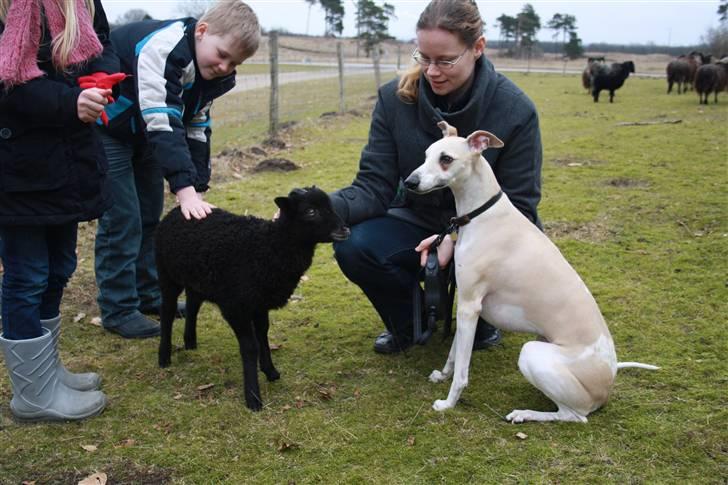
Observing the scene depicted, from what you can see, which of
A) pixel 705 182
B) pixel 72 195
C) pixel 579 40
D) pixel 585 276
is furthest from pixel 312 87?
pixel 579 40

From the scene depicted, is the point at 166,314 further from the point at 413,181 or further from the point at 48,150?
the point at 413,181

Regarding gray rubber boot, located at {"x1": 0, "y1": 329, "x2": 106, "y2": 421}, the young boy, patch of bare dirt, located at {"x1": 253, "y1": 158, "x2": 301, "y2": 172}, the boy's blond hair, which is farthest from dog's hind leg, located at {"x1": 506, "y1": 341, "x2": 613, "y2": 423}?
patch of bare dirt, located at {"x1": 253, "y1": 158, "x2": 301, "y2": 172}

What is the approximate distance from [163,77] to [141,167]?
3.76 feet

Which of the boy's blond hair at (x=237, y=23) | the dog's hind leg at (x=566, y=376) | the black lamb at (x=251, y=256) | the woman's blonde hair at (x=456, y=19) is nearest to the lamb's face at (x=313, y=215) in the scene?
the black lamb at (x=251, y=256)

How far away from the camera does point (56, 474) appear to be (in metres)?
3.03

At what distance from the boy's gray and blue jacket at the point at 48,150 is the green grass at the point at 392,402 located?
1206mm

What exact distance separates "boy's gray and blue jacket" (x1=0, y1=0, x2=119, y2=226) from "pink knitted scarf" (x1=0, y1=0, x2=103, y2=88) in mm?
48

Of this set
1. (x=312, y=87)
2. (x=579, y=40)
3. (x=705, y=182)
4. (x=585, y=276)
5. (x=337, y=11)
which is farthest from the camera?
(x=337, y=11)

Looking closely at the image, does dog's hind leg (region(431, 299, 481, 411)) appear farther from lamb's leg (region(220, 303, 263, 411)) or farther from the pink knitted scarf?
the pink knitted scarf

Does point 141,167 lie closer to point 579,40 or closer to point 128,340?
point 128,340

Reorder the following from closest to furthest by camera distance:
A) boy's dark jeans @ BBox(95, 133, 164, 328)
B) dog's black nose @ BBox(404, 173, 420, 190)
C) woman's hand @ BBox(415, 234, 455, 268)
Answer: dog's black nose @ BBox(404, 173, 420, 190)
woman's hand @ BBox(415, 234, 455, 268)
boy's dark jeans @ BBox(95, 133, 164, 328)

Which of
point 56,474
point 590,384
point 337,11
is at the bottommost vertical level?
point 56,474

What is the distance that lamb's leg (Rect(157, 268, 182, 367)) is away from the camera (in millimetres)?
4074

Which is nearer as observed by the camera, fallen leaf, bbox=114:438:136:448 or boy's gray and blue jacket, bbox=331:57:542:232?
fallen leaf, bbox=114:438:136:448
